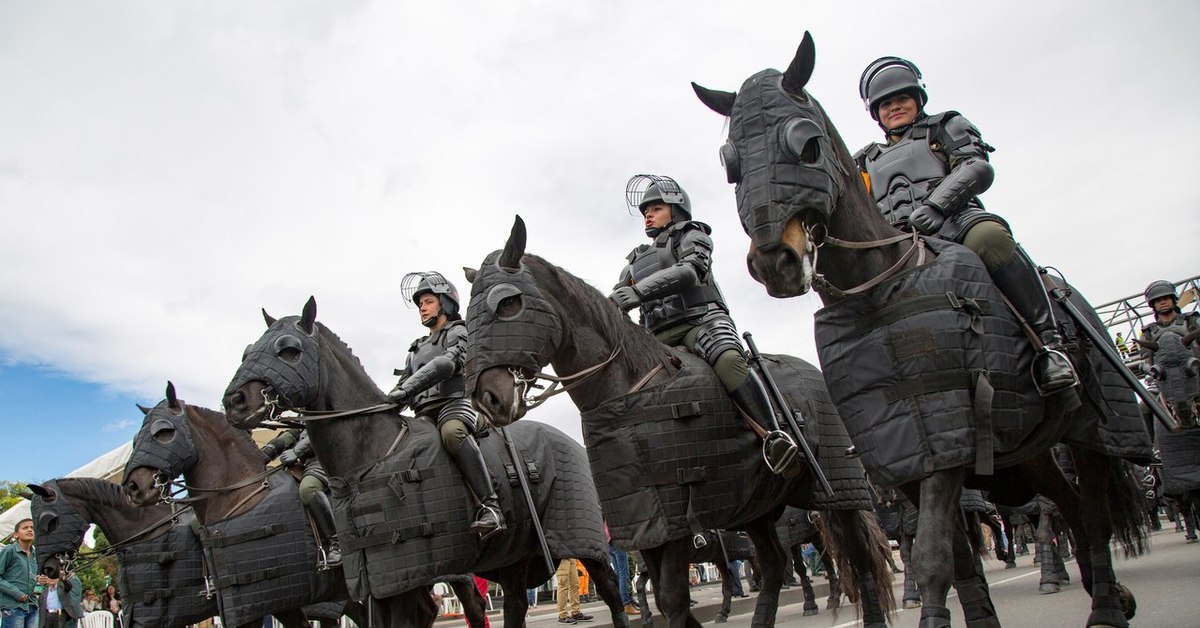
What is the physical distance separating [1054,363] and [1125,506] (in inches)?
85.8

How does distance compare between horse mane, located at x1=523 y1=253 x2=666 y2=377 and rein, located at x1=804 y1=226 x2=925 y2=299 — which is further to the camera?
horse mane, located at x1=523 y1=253 x2=666 y2=377

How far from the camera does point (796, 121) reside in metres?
4.61

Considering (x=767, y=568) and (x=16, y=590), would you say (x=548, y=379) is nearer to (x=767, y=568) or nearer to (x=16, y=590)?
(x=767, y=568)

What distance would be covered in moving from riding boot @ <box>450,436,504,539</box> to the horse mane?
2.32m

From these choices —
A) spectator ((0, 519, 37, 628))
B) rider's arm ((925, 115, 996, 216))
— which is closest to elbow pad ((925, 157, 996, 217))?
rider's arm ((925, 115, 996, 216))

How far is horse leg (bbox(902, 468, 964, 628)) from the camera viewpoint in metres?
4.02

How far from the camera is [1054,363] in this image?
455cm

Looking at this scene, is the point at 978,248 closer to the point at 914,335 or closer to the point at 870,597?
the point at 914,335

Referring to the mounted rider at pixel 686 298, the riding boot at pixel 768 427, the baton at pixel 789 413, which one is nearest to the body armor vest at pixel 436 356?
the mounted rider at pixel 686 298

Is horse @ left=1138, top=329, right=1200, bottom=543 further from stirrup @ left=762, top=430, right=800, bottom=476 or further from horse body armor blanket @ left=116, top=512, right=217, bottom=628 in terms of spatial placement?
horse body armor blanket @ left=116, top=512, right=217, bottom=628

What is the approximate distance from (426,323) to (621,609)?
343cm

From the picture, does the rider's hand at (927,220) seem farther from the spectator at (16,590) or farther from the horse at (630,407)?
the spectator at (16,590)

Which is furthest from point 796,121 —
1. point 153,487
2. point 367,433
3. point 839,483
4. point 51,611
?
point 51,611

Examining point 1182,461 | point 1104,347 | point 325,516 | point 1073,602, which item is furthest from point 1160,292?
point 325,516
